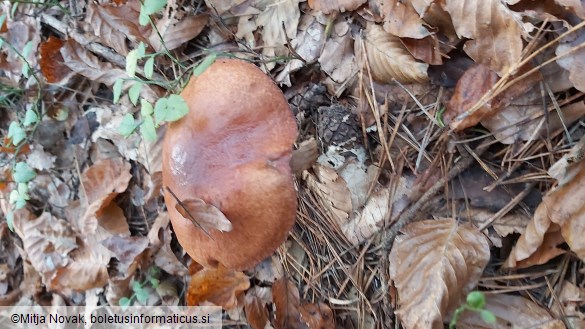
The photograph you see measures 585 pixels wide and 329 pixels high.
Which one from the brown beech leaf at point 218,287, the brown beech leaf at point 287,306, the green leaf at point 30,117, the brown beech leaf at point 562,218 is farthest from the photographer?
the green leaf at point 30,117

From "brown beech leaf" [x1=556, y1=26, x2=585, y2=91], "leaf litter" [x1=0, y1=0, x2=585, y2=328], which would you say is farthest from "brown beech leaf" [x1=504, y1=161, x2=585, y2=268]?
"brown beech leaf" [x1=556, y1=26, x2=585, y2=91]

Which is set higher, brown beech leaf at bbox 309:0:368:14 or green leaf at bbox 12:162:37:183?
brown beech leaf at bbox 309:0:368:14

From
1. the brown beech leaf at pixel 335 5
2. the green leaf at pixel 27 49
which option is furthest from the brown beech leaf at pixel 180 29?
the green leaf at pixel 27 49

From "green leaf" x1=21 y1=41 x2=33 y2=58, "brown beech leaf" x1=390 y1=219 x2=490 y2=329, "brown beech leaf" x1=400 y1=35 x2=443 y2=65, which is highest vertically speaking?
"brown beech leaf" x1=400 y1=35 x2=443 y2=65

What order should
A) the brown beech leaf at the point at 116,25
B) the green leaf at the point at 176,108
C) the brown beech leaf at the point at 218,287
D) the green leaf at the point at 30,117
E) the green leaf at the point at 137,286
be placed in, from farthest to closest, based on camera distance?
the green leaf at the point at 30,117 < the green leaf at the point at 137,286 < the brown beech leaf at the point at 116,25 < the brown beech leaf at the point at 218,287 < the green leaf at the point at 176,108

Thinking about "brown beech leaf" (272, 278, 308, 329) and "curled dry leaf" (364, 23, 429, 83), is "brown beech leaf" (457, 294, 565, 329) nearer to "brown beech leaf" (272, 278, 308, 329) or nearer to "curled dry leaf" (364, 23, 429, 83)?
"brown beech leaf" (272, 278, 308, 329)

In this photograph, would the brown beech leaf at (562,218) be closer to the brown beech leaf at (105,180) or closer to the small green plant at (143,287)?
the small green plant at (143,287)

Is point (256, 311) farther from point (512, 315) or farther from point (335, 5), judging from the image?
point (335, 5)
